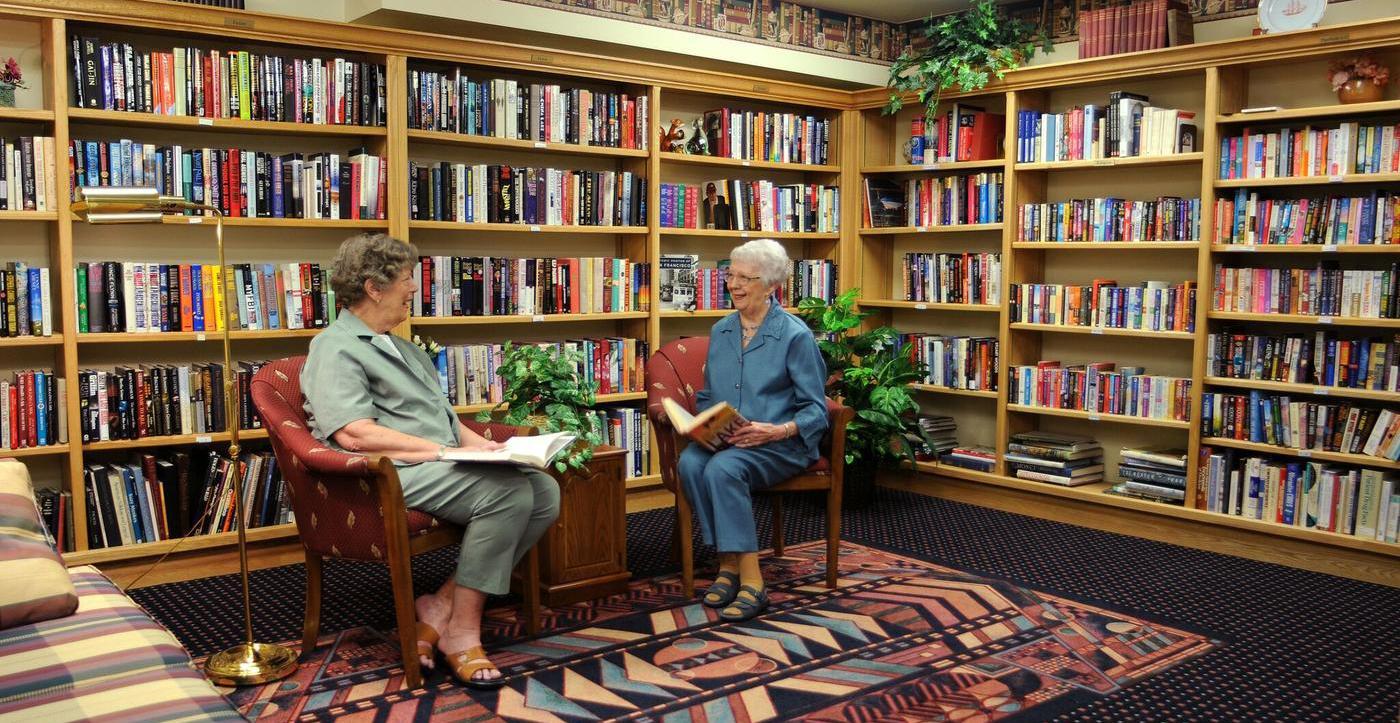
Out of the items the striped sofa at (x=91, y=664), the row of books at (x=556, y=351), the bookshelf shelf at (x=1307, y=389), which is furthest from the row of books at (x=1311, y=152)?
the striped sofa at (x=91, y=664)

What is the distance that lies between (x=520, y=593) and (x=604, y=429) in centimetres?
144

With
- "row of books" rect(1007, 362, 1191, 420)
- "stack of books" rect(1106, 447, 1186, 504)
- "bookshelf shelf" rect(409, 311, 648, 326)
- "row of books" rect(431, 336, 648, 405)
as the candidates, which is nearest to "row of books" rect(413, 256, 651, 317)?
"bookshelf shelf" rect(409, 311, 648, 326)

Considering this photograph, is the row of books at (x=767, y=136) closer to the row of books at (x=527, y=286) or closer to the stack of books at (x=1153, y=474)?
the row of books at (x=527, y=286)

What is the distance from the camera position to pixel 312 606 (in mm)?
3242

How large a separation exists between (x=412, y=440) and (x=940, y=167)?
Result: 3.47 metres

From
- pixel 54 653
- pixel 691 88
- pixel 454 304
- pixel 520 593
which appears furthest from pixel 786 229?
pixel 54 653

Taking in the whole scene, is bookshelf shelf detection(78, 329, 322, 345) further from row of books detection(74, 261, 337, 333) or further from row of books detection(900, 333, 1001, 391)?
row of books detection(900, 333, 1001, 391)

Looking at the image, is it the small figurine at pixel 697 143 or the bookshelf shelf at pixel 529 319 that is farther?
the small figurine at pixel 697 143

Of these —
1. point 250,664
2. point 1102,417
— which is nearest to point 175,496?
point 250,664

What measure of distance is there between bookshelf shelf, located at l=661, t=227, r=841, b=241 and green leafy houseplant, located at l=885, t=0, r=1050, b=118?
2.82 feet

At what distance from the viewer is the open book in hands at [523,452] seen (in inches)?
118

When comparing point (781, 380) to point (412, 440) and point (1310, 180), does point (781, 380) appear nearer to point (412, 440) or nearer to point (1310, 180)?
point (412, 440)

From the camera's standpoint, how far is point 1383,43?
4188 millimetres

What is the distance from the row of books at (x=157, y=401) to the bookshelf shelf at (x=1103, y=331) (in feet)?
11.4
